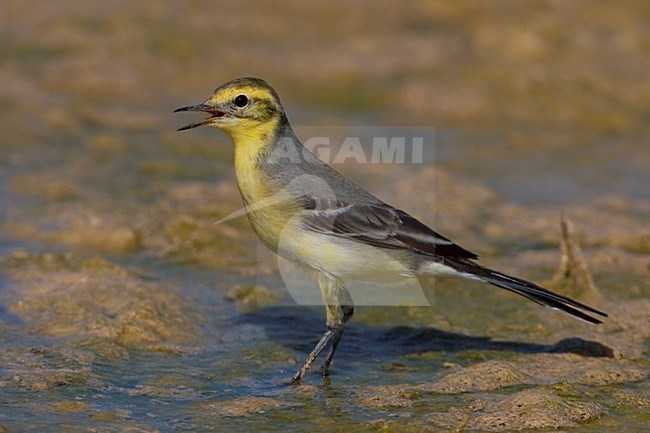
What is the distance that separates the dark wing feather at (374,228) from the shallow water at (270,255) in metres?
0.81

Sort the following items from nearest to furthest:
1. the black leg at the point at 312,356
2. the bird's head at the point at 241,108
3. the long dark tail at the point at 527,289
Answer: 1. the black leg at the point at 312,356
2. the long dark tail at the point at 527,289
3. the bird's head at the point at 241,108

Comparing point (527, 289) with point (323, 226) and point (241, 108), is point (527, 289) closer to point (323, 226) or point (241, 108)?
point (323, 226)

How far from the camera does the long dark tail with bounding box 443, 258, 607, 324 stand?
7211mm

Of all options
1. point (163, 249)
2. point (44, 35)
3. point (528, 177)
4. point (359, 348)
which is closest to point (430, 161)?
point (528, 177)

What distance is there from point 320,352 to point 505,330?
Answer: 4.90 ft

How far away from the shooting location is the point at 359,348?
25.9 ft

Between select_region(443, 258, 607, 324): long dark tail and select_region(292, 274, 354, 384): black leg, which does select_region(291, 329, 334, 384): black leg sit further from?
select_region(443, 258, 607, 324): long dark tail

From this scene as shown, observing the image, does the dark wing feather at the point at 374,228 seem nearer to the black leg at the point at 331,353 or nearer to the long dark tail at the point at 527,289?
the long dark tail at the point at 527,289

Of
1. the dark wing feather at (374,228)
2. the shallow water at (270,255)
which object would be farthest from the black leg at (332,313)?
the dark wing feather at (374,228)

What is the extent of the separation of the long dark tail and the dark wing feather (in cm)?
10

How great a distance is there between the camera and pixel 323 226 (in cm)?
732

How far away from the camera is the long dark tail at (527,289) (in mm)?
7211

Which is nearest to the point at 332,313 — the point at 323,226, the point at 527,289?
the point at 323,226

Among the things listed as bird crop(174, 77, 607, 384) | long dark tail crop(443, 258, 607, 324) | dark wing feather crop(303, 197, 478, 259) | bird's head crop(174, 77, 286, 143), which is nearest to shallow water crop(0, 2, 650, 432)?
long dark tail crop(443, 258, 607, 324)
